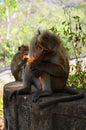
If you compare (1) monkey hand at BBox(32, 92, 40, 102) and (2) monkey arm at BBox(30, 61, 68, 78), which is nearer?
(2) monkey arm at BBox(30, 61, 68, 78)

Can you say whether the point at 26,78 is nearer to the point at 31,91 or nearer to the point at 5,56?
the point at 31,91

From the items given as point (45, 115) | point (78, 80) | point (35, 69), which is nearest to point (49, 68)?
point (35, 69)

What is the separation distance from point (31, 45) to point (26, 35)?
13569 millimetres

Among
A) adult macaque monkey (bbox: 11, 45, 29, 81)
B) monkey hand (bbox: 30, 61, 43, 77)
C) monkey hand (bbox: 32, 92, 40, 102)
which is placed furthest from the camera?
adult macaque monkey (bbox: 11, 45, 29, 81)

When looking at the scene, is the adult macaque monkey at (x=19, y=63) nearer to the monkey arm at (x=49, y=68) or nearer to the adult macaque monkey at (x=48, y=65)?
the adult macaque monkey at (x=48, y=65)

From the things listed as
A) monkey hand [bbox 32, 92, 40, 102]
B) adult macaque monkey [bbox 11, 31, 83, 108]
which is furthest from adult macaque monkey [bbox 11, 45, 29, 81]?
monkey hand [bbox 32, 92, 40, 102]

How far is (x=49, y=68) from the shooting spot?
5.04m

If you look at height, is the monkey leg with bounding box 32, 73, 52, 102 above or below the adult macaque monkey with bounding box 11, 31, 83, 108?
below

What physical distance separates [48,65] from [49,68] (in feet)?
0.18

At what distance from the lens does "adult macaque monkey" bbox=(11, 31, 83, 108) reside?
192 inches

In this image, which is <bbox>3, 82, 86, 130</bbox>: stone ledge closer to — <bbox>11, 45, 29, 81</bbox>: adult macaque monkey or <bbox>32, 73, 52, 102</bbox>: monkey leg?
<bbox>32, 73, 52, 102</bbox>: monkey leg

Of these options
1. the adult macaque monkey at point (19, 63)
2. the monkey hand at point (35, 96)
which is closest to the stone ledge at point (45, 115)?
the monkey hand at point (35, 96)

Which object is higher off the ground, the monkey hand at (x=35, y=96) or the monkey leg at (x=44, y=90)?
Result: the monkey leg at (x=44, y=90)

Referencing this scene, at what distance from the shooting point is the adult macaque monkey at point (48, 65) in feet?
16.0
